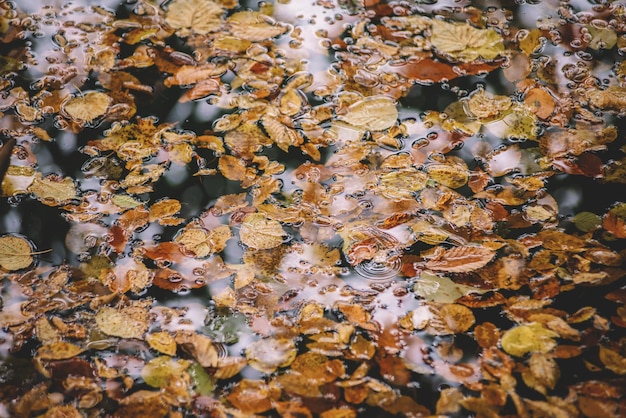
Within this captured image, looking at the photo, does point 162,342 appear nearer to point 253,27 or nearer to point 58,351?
point 58,351

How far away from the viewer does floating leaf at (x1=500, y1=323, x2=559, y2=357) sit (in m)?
1.37

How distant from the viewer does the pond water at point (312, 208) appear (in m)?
1.34

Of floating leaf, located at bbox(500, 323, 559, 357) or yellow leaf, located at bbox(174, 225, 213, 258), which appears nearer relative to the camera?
floating leaf, located at bbox(500, 323, 559, 357)

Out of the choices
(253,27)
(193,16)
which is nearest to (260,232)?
(253,27)

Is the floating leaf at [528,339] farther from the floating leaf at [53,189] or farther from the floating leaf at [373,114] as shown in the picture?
the floating leaf at [53,189]

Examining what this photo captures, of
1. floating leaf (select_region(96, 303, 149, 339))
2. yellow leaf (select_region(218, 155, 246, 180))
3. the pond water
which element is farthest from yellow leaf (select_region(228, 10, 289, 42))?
floating leaf (select_region(96, 303, 149, 339))

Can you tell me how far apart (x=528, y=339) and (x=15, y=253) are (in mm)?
1347

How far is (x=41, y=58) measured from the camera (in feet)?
7.08

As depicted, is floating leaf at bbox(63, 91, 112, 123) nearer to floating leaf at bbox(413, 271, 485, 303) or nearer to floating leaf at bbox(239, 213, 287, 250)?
floating leaf at bbox(239, 213, 287, 250)

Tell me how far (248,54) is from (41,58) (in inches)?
30.0

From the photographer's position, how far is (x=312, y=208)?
1.69m

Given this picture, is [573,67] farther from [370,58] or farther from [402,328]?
[402,328]

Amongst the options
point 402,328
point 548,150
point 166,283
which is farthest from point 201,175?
point 548,150

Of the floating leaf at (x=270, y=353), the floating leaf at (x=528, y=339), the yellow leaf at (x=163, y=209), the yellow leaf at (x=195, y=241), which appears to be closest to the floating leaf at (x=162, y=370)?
the floating leaf at (x=270, y=353)
